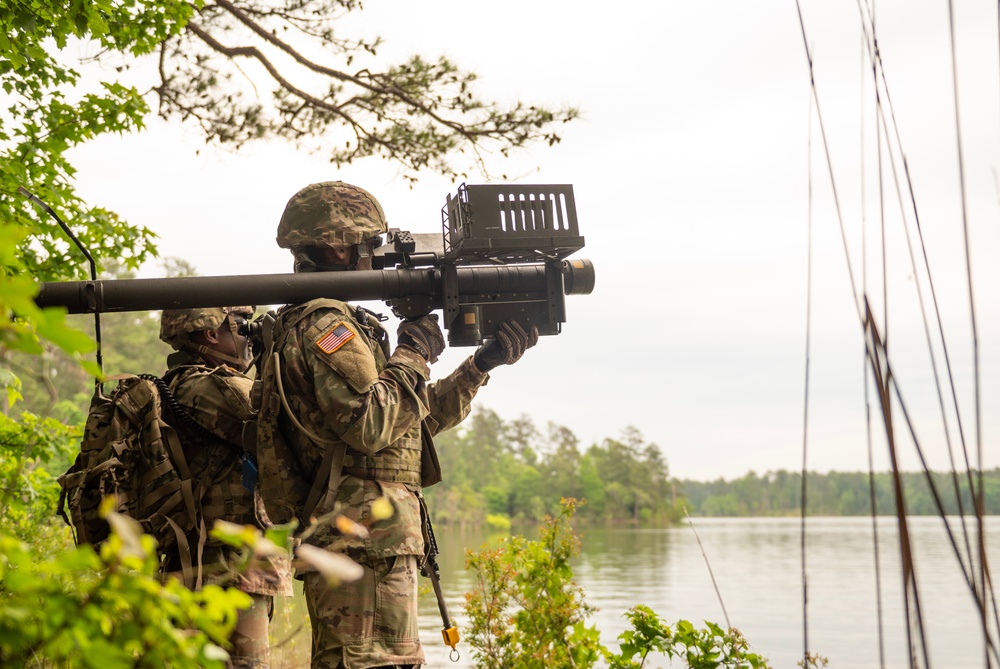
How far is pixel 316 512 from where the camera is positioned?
8.95ft

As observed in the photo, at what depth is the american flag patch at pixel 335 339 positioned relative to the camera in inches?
108

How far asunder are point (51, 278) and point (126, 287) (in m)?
2.32

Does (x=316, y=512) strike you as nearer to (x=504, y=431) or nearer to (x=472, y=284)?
(x=472, y=284)

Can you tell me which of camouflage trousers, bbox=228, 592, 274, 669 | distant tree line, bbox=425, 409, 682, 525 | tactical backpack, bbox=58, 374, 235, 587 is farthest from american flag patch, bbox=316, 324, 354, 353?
distant tree line, bbox=425, 409, 682, 525

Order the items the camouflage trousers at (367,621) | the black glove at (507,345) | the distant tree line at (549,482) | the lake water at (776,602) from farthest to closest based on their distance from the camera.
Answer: the distant tree line at (549,482)
the lake water at (776,602)
the black glove at (507,345)
the camouflage trousers at (367,621)

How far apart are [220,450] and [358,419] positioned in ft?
3.06

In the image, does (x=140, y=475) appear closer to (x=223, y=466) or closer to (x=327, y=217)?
(x=223, y=466)

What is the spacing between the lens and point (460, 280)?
3189 mm

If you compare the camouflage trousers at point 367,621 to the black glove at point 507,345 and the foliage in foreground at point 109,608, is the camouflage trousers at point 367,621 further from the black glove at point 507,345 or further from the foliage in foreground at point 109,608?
the foliage in foreground at point 109,608

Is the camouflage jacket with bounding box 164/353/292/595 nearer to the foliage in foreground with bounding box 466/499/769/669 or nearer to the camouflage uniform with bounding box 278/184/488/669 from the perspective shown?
the camouflage uniform with bounding box 278/184/488/669

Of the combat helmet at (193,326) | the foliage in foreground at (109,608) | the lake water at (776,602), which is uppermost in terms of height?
the combat helmet at (193,326)

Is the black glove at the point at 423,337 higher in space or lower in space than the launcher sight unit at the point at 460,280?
lower

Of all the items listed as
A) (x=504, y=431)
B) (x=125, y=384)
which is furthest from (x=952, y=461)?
(x=504, y=431)

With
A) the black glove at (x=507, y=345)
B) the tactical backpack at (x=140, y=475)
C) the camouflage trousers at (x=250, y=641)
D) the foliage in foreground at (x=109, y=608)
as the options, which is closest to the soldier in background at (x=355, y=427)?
the black glove at (x=507, y=345)
